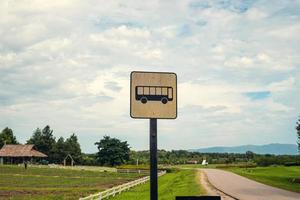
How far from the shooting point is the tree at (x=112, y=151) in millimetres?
97250

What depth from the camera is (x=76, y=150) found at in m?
107

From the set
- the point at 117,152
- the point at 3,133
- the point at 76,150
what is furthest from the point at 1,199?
the point at 3,133

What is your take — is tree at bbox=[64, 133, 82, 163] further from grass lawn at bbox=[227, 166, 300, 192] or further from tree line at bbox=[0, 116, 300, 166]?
grass lawn at bbox=[227, 166, 300, 192]

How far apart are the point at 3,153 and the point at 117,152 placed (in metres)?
24.8

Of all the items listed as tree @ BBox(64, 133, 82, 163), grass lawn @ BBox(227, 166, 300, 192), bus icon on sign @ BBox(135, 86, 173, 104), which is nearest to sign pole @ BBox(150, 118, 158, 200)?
bus icon on sign @ BBox(135, 86, 173, 104)

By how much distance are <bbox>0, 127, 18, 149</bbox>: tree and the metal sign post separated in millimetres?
115396

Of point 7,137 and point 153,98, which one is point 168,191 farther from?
point 7,137

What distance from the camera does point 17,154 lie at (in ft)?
317

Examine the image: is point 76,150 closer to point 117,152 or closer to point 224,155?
point 117,152

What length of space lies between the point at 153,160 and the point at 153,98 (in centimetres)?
55


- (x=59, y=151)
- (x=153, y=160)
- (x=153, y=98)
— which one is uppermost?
(x=59, y=151)

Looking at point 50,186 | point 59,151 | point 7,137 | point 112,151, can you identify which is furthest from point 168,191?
point 7,137

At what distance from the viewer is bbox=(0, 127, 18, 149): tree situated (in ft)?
374

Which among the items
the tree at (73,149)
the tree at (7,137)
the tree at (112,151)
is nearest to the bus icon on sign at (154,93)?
the tree at (112,151)
